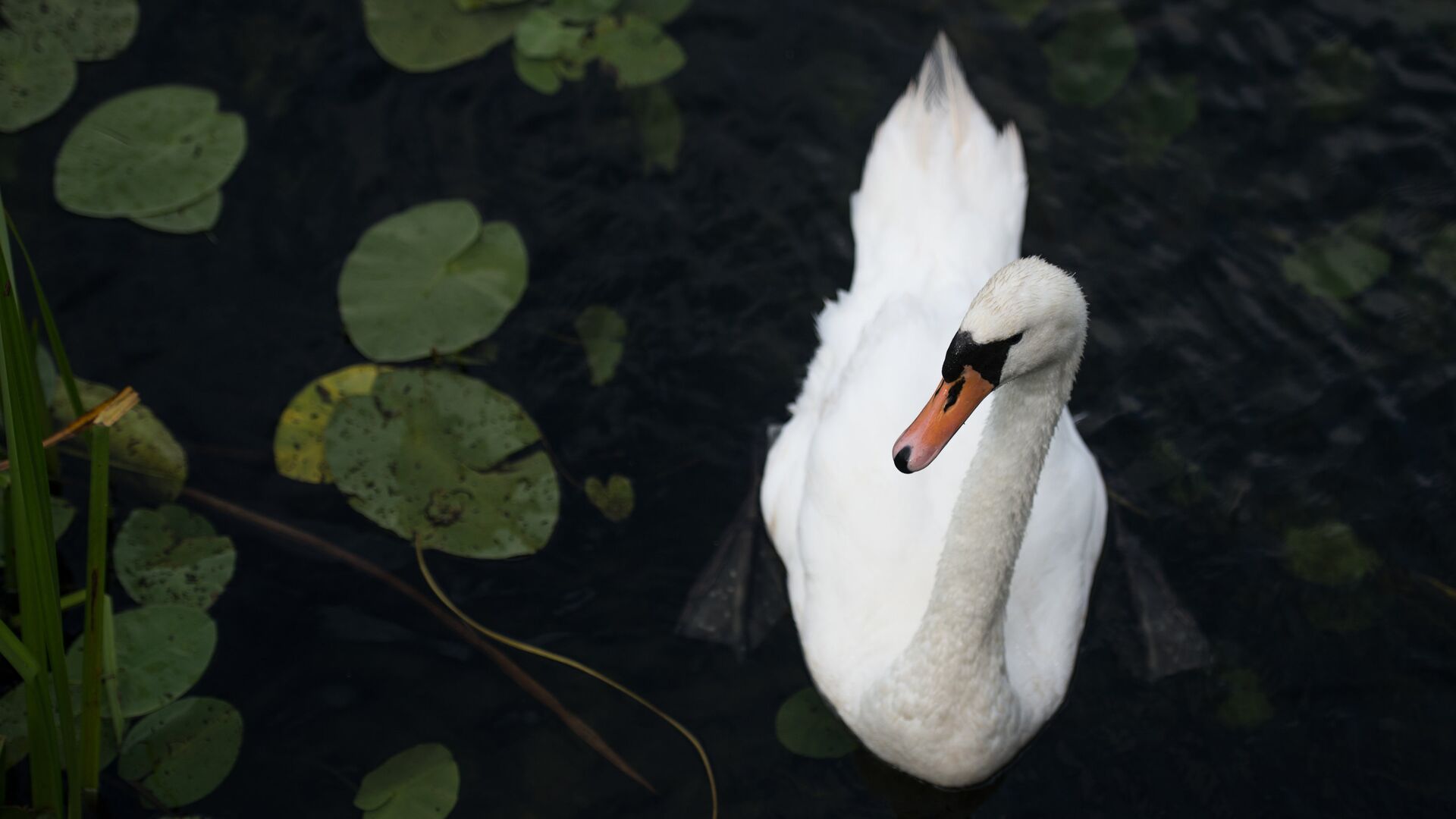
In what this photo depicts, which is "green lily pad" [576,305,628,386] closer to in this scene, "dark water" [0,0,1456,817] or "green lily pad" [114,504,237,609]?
"dark water" [0,0,1456,817]

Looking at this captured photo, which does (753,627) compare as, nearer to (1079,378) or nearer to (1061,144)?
(1079,378)

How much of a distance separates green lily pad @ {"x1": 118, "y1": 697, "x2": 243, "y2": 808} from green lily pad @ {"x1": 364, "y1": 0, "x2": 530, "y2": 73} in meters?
2.93

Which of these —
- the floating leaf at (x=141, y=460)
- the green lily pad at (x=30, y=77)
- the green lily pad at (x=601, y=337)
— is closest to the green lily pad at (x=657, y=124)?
the green lily pad at (x=601, y=337)

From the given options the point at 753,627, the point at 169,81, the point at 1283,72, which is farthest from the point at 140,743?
the point at 1283,72

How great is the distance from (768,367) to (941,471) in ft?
4.34

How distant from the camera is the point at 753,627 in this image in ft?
14.7

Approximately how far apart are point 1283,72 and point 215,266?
4.68 m

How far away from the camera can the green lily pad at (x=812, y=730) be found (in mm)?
4160

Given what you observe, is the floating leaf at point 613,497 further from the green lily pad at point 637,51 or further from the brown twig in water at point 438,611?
the green lily pad at point 637,51

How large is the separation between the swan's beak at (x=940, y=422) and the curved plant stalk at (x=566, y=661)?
1555 millimetres

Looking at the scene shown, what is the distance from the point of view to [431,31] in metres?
5.73

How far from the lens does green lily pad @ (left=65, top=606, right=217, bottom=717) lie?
13.2 ft

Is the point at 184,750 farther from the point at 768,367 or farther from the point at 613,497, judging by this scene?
the point at 768,367

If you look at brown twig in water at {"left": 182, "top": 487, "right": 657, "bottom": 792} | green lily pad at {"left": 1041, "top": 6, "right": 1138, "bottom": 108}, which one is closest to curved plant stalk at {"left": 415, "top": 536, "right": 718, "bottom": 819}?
brown twig in water at {"left": 182, "top": 487, "right": 657, "bottom": 792}
